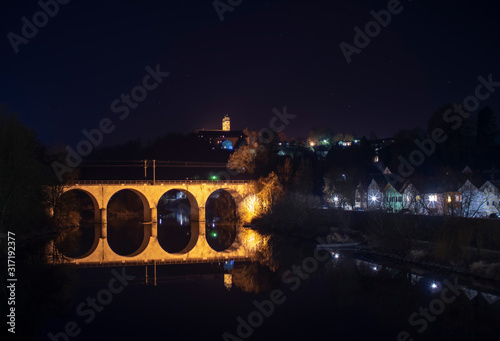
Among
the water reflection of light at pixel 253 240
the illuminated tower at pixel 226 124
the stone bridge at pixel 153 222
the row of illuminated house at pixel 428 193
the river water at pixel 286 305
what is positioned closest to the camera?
the river water at pixel 286 305

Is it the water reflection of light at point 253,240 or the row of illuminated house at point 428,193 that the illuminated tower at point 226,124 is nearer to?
the row of illuminated house at point 428,193

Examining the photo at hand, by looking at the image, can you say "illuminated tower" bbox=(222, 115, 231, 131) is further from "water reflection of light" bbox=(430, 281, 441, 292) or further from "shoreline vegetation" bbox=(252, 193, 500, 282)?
"water reflection of light" bbox=(430, 281, 441, 292)

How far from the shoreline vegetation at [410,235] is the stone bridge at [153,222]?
223 inches

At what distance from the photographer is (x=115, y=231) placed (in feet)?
136

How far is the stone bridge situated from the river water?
13.8 feet

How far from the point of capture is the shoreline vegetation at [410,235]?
20172 millimetres

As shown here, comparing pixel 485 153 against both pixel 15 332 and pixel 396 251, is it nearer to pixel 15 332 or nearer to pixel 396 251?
pixel 396 251

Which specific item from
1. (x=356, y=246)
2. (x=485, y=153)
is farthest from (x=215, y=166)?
(x=356, y=246)

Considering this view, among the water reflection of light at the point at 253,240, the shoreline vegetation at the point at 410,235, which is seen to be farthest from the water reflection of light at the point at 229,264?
the shoreline vegetation at the point at 410,235

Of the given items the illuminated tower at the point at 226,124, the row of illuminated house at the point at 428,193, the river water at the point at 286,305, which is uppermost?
the illuminated tower at the point at 226,124

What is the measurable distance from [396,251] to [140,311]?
14.3m

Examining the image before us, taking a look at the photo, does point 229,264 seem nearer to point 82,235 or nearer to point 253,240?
point 253,240

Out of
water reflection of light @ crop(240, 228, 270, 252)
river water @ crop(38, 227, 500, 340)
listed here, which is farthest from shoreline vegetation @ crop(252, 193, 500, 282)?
water reflection of light @ crop(240, 228, 270, 252)

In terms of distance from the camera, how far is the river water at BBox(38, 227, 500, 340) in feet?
45.4
